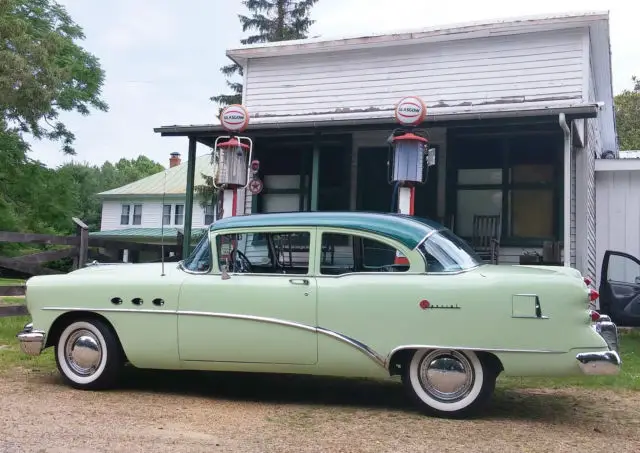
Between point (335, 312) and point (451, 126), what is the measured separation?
5785 mm

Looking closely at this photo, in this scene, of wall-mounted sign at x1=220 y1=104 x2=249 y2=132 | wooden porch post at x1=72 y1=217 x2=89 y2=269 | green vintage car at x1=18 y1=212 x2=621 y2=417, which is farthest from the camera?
wooden porch post at x1=72 y1=217 x2=89 y2=269

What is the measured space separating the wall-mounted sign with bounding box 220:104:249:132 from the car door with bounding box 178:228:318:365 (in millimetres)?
4942

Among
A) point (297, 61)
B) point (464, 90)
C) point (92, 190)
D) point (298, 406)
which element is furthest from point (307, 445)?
point (92, 190)

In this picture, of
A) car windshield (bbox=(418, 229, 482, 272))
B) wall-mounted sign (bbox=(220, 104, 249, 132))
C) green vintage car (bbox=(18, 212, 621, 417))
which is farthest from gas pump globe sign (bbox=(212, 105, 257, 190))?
car windshield (bbox=(418, 229, 482, 272))

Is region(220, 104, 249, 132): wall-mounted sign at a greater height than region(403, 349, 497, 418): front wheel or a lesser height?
greater

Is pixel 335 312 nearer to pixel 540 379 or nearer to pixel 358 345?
pixel 358 345

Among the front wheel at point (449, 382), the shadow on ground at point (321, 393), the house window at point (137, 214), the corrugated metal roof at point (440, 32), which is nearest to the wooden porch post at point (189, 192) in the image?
the corrugated metal roof at point (440, 32)

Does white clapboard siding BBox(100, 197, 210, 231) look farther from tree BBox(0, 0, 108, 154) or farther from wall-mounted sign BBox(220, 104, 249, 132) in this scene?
wall-mounted sign BBox(220, 104, 249, 132)

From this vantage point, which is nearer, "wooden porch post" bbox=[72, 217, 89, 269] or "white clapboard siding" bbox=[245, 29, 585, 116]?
"wooden porch post" bbox=[72, 217, 89, 269]

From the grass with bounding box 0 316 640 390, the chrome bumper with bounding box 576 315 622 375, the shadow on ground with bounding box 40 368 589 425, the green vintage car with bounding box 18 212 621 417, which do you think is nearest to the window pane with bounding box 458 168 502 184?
the grass with bounding box 0 316 640 390

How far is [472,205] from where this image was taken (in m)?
12.2

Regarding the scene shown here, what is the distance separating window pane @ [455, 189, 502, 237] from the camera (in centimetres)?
1205

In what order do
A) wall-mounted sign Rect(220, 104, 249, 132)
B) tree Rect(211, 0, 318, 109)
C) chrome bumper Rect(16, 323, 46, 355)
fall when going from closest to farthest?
chrome bumper Rect(16, 323, 46, 355), wall-mounted sign Rect(220, 104, 249, 132), tree Rect(211, 0, 318, 109)

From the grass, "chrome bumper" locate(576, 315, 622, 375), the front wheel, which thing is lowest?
the grass
